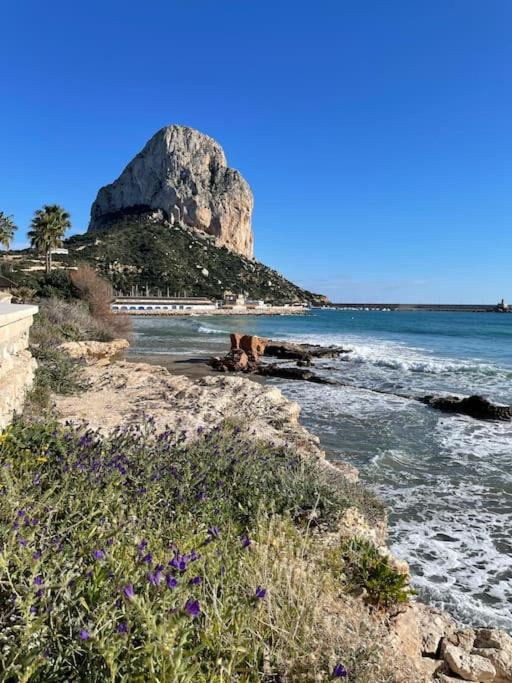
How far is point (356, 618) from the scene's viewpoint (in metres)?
2.66

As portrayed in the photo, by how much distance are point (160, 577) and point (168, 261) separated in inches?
4677

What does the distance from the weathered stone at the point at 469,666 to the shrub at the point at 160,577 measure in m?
0.69

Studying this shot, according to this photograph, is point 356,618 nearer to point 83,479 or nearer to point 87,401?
point 83,479

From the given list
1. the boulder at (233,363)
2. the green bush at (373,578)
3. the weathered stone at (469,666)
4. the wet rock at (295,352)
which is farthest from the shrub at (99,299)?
the weathered stone at (469,666)

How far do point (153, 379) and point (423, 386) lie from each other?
1242 centimetres

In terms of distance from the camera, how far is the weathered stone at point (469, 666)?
286 cm

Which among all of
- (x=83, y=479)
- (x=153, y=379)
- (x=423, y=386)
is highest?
(x=83, y=479)

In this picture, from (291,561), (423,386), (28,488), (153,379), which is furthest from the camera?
(423,386)

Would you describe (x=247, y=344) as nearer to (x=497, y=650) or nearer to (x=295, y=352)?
(x=295, y=352)

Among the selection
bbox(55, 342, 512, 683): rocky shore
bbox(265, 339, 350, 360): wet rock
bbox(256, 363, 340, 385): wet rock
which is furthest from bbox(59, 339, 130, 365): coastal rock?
bbox(265, 339, 350, 360): wet rock

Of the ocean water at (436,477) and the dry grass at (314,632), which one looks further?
the ocean water at (436,477)

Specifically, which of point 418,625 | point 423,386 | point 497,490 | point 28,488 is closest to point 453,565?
point 418,625

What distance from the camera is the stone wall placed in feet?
16.8

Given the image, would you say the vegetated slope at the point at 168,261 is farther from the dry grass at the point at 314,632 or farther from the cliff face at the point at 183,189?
the dry grass at the point at 314,632
